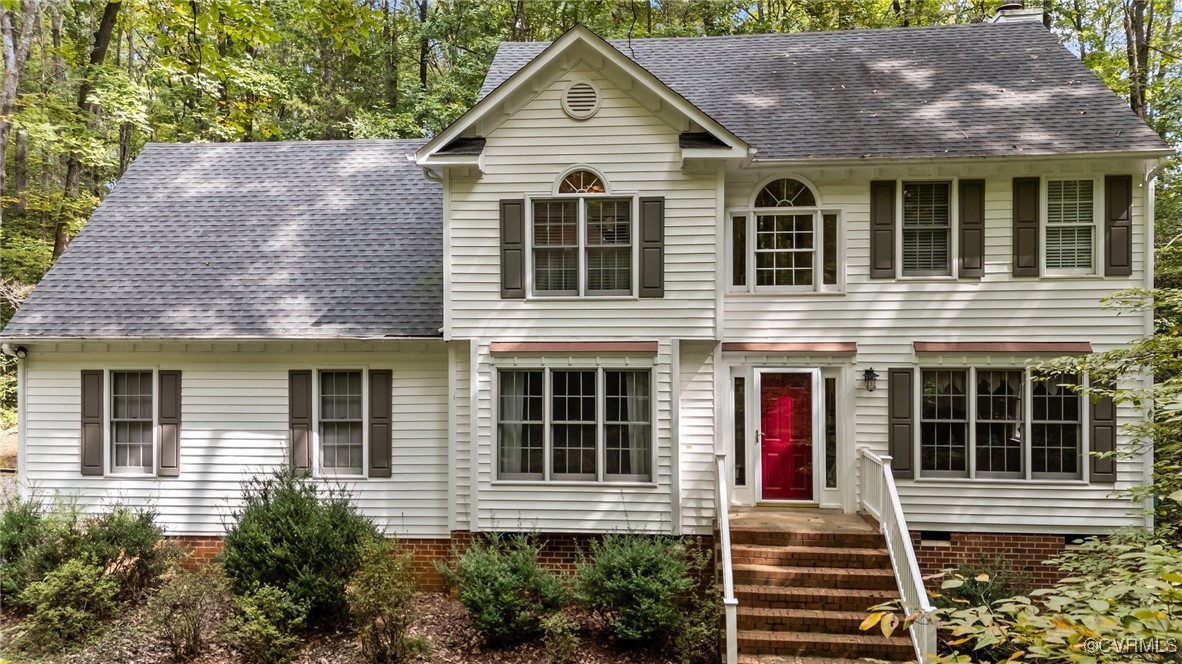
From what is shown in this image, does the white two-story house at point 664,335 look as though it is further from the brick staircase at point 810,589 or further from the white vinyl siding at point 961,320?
the brick staircase at point 810,589

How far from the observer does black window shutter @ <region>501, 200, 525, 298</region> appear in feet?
27.8

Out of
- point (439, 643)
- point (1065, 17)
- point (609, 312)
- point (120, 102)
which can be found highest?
point (1065, 17)

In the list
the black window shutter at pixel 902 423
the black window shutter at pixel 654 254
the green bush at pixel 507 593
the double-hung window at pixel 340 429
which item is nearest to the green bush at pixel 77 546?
the double-hung window at pixel 340 429

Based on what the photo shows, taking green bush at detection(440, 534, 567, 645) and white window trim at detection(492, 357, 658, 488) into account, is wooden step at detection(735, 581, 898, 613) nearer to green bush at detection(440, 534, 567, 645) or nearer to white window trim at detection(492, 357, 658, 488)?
white window trim at detection(492, 357, 658, 488)

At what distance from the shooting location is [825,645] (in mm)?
6711

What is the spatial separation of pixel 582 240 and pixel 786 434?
4.13m

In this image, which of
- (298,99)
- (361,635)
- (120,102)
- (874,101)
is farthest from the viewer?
(298,99)

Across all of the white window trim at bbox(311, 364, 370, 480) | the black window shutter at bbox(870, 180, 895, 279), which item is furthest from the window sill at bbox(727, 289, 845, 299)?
the white window trim at bbox(311, 364, 370, 480)

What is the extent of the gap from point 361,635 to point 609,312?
16.4 ft

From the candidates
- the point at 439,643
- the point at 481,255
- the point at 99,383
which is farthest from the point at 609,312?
the point at 99,383

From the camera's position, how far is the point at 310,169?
1158 centimetres

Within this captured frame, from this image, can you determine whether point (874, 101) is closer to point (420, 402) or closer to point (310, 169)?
point (420, 402)

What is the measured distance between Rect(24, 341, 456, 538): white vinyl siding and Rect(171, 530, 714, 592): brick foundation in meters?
0.17

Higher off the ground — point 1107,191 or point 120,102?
point 120,102
